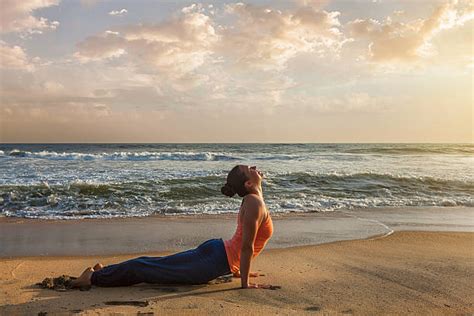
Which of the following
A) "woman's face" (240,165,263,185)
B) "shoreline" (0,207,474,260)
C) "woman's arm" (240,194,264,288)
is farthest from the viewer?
"shoreline" (0,207,474,260)

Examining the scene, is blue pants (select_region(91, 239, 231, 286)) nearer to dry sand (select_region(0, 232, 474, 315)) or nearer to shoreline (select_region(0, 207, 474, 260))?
dry sand (select_region(0, 232, 474, 315))

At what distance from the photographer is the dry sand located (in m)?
3.36

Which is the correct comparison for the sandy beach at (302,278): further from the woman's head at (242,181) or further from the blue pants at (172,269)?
the woman's head at (242,181)

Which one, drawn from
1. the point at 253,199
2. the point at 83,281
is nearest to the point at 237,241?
the point at 253,199

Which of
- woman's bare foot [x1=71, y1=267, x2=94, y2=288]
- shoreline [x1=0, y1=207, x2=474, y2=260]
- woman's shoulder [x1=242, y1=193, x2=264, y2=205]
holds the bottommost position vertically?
shoreline [x1=0, y1=207, x2=474, y2=260]

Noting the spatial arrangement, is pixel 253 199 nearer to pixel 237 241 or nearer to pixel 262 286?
pixel 237 241

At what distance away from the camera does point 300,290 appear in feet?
12.8

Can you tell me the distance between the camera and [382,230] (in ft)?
25.1

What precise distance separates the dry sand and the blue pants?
74mm

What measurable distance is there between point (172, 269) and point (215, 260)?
0.40 meters

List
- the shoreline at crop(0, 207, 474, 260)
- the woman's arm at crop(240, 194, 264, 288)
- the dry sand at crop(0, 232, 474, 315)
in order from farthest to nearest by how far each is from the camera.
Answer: the shoreline at crop(0, 207, 474, 260), the woman's arm at crop(240, 194, 264, 288), the dry sand at crop(0, 232, 474, 315)

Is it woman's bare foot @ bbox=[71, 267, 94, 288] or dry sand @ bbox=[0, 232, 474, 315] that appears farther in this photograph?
woman's bare foot @ bbox=[71, 267, 94, 288]

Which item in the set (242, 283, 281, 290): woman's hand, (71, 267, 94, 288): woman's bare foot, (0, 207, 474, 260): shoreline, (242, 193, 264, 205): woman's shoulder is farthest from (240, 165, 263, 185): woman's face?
(0, 207, 474, 260): shoreline

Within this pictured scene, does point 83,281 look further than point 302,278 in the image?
No
